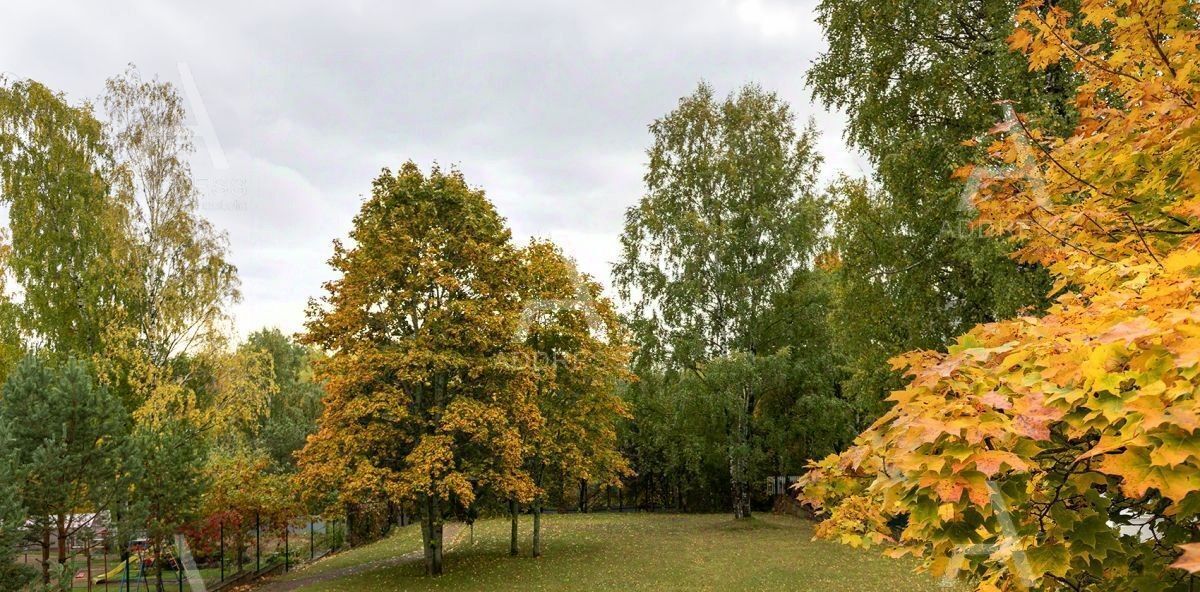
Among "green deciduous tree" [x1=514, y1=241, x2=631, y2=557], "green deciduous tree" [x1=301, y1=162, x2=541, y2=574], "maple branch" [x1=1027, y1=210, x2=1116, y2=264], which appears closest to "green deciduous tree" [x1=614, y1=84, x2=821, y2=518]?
"green deciduous tree" [x1=514, y1=241, x2=631, y2=557]

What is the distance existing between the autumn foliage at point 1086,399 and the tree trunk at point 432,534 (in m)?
14.1

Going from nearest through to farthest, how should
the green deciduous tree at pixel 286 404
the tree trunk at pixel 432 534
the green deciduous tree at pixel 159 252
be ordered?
1. the tree trunk at pixel 432 534
2. the green deciduous tree at pixel 159 252
3. the green deciduous tree at pixel 286 404

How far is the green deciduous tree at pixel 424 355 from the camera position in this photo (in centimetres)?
1556

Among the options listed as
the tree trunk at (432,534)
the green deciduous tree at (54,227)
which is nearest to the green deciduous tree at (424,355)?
the tree trunk at (432,534)

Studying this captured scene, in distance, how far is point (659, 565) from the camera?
17.3 metres

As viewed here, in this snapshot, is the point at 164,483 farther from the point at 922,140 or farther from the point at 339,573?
the point at 922,140

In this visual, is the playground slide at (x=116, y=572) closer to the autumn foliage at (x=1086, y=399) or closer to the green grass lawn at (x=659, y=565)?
the green grass lawn at (x=659, y=565)

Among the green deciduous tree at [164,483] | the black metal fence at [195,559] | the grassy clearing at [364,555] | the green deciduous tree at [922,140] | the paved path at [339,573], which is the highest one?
the green deciduous tree at [922,140]

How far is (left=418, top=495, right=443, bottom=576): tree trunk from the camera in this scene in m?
16.6

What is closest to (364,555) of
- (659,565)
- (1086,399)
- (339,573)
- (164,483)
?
(339,573)

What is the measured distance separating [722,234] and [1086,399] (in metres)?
21.7

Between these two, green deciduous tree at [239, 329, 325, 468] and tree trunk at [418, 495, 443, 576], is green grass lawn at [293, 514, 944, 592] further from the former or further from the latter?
green deciduous tree at [239, 329, 325, 468]

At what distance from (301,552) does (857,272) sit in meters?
19.3

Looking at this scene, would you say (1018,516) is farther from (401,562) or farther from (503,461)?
(401,562)
